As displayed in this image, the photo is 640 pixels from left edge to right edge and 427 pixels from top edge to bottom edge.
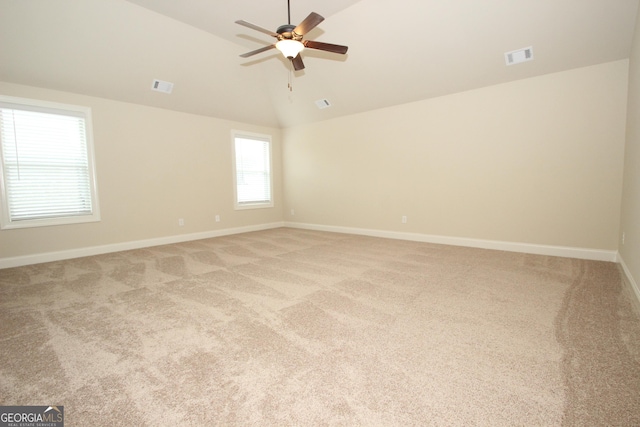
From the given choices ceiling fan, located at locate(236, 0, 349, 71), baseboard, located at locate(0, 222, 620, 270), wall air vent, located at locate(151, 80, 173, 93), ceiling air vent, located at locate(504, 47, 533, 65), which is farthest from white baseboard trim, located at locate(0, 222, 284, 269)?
ceiling air vent, located at locate(504, 47, 533, 65)

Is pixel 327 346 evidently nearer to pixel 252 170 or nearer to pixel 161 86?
pixel 161 86

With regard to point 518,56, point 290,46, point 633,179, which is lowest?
point 633,179

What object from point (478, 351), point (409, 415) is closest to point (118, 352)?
point (409, 415)

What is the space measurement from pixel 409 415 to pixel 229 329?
1.36 metres

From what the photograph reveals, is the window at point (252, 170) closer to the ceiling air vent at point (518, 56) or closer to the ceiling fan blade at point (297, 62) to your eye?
the ceiling fan blade at point (297, 62)

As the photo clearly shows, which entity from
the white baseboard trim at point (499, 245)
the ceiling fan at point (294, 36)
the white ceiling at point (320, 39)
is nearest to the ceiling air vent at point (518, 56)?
the white ceiling at point (320, 39)

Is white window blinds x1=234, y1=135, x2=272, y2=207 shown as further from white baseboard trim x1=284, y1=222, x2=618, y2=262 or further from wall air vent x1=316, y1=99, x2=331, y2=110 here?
white baseboard trim x1=284, y1=222, x2=618, y2=262

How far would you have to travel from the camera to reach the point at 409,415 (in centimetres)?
123

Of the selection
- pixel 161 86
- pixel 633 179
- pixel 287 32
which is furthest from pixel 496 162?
pixel 161 86

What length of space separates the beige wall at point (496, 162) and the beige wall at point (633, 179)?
31 centimetres

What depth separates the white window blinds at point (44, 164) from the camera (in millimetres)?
3635

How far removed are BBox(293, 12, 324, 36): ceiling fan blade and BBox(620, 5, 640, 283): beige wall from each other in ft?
10.3

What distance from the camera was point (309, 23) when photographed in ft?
8.26

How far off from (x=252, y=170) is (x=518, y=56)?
5.36m
